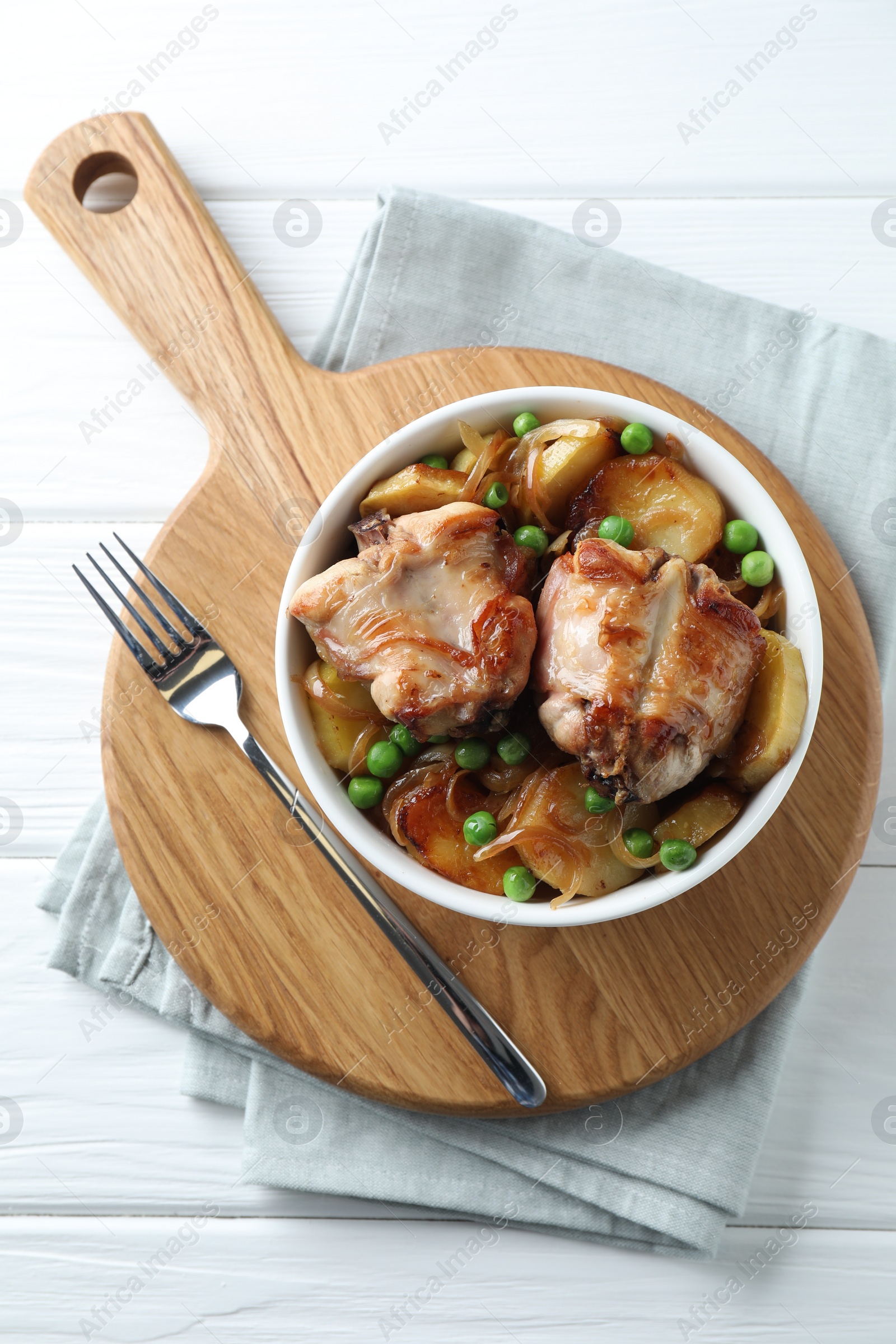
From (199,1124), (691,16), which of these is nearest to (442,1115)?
(199,1124)

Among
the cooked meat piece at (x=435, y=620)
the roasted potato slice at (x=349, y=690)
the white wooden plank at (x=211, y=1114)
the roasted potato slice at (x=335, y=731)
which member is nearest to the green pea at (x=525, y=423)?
the cooked meat piece at (x=435, y=620)

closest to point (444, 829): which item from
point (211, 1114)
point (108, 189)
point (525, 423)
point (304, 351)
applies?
point (525, 423)

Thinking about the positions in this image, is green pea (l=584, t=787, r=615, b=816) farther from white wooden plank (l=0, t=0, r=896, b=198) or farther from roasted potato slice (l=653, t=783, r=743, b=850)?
white wooden plank (l=0, t=0, r=896, b=198)

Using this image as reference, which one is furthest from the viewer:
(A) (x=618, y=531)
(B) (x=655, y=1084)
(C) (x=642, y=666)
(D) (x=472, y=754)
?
(B) (x=655, y=1084)

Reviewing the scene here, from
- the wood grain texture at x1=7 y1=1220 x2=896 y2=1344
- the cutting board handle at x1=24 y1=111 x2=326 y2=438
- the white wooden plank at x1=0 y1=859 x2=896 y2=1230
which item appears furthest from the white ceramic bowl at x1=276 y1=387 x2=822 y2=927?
the wood grain texture at x1=7 y1=1220 x2=896 y2=1344

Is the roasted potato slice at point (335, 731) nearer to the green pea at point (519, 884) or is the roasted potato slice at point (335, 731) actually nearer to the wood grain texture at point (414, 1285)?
the green pea at point (519, 884)

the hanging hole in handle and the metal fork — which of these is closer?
the metal fork

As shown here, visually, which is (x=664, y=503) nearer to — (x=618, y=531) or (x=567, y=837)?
(x=618, y=531)
